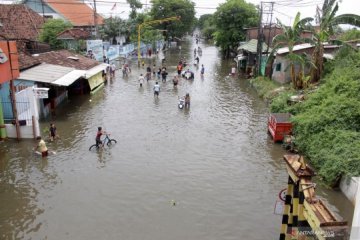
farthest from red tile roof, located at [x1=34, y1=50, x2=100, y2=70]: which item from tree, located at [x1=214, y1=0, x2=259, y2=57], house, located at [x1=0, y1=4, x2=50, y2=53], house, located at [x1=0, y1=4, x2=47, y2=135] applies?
tree, located at [x1=214, y1=0, x2=259, y2=57]

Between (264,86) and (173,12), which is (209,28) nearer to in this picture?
(173,12)

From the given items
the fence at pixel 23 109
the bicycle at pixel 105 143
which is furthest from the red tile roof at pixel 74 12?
the bicycle at pixel 105 143

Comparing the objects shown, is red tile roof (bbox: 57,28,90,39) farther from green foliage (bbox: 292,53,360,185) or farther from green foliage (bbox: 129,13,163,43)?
green foliage (bbox: 292,53,360,185)

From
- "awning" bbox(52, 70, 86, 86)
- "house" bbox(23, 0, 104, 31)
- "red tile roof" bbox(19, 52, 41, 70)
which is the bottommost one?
"awning" bbox(52, 70, 86, 86)

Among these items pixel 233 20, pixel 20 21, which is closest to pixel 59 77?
pixel 20 21

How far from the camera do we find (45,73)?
22562 millimetres

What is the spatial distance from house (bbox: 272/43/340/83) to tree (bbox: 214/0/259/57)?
81.5 ft

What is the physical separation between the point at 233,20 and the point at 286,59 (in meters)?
27.8

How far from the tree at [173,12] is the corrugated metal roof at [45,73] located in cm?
5668

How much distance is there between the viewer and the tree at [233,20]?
54688 millimetres

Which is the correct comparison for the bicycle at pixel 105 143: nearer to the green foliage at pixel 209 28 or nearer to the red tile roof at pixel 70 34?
the red tile roof at pixel 70 34

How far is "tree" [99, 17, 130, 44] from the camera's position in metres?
62.1

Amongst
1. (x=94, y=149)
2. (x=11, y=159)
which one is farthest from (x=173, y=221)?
(x=11, y=159)

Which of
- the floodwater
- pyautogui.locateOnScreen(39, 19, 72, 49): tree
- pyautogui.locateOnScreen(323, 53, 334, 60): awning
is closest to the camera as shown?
the floodwater
